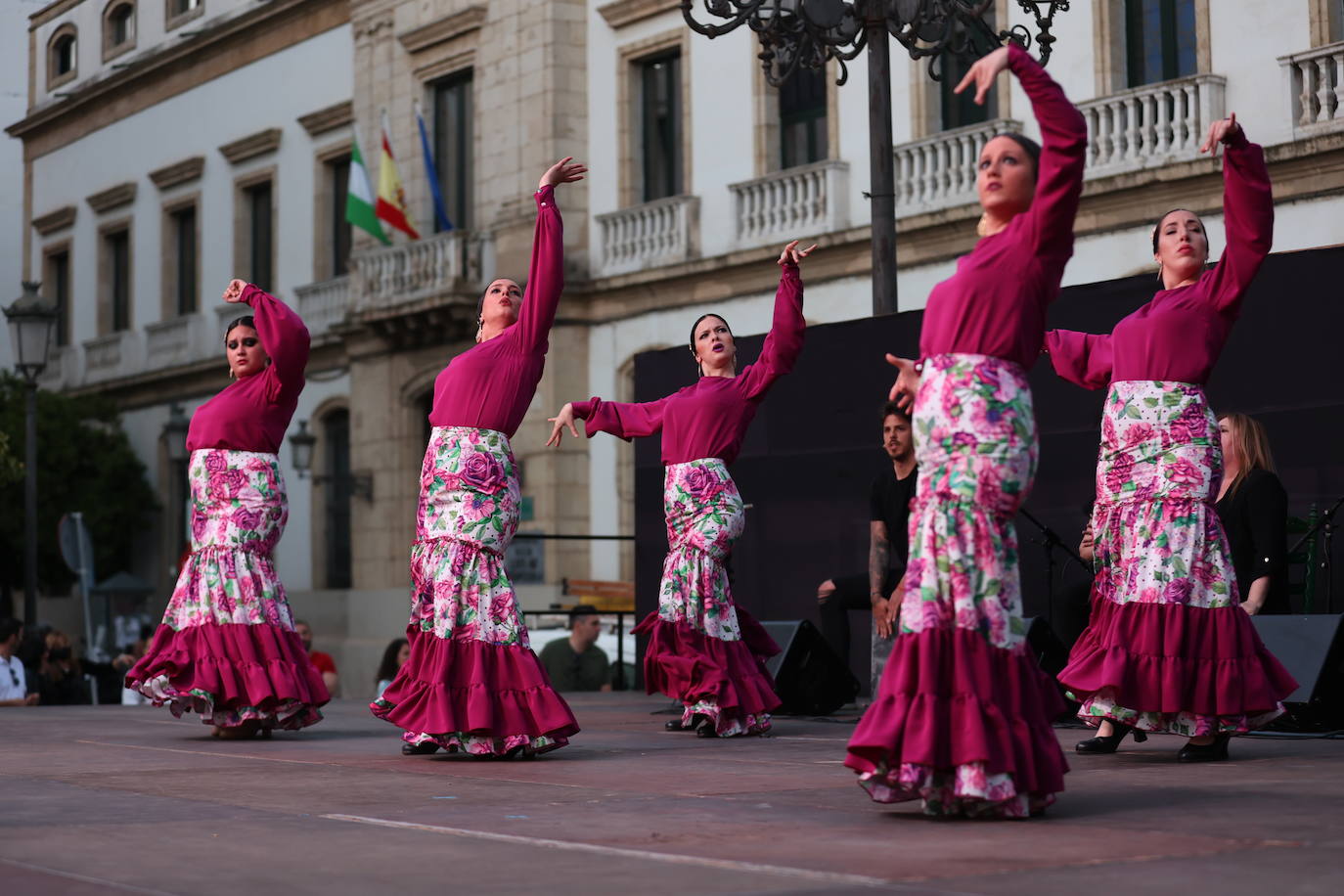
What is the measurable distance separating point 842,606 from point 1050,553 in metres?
1.63

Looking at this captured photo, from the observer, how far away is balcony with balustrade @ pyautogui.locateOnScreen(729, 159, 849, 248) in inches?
885

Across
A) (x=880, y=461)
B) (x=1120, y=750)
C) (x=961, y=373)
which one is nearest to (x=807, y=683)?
(x=880, y=461)

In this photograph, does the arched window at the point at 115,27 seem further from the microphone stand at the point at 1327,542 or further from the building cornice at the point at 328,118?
the microphone stand at the point at 1327,542

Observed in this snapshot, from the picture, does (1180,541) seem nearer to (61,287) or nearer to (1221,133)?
(1221,133)

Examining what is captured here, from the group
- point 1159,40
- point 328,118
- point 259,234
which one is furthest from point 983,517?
point 259,234

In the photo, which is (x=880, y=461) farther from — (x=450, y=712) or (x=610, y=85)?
(x=610, y=85)

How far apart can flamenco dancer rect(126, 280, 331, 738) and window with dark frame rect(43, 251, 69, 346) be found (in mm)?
30421

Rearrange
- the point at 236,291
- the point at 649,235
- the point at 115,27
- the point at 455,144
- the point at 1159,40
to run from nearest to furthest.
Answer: the point at 236,291, the point at 1159,40, the point at 649,235, the point at 455,144, the point at 115,27

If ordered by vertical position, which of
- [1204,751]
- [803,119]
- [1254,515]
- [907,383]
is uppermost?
[803,119]

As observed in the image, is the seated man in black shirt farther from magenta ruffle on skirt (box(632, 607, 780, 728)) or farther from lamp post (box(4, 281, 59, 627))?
lamp post (box(4, 281, 59, 627))

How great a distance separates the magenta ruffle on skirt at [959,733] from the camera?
5273mm

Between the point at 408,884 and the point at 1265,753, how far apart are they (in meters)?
4.39

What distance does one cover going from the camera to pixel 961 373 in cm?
559

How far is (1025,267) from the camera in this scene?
5621 mm
